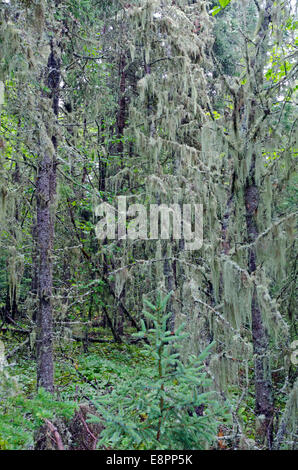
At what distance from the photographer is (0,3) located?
4.30 metres

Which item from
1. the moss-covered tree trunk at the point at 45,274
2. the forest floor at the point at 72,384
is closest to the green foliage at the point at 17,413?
the forest floor at the point at 72,384

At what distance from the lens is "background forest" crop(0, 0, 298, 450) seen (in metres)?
2.84

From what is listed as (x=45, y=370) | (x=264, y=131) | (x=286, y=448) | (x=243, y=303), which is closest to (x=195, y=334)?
(x=243, y=303)

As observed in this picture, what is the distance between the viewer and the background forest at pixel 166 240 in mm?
2842

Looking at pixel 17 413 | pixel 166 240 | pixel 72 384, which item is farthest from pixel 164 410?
pixel 72 384

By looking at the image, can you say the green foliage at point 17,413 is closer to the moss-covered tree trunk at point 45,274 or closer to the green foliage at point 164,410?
the green foliage at point 164,410

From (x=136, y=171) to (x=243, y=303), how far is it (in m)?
5.58

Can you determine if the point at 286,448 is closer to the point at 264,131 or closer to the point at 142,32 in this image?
the point at 264,131

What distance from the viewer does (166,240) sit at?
744cm

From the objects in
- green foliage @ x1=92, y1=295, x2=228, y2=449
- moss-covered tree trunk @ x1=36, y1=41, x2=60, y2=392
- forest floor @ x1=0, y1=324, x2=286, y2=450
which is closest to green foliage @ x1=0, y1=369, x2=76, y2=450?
forest floor @ x1=0, y1=324, x2=286, y2=450

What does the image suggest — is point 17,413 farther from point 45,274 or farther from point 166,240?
point 166,240

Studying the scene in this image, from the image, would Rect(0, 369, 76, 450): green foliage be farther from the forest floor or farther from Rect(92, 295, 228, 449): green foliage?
Rect(92, 295, 228, 449): green foliage

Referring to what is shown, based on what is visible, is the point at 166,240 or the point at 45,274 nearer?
the point at 45,274

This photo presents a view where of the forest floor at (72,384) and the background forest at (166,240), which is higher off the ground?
the background forest at (166,240)
